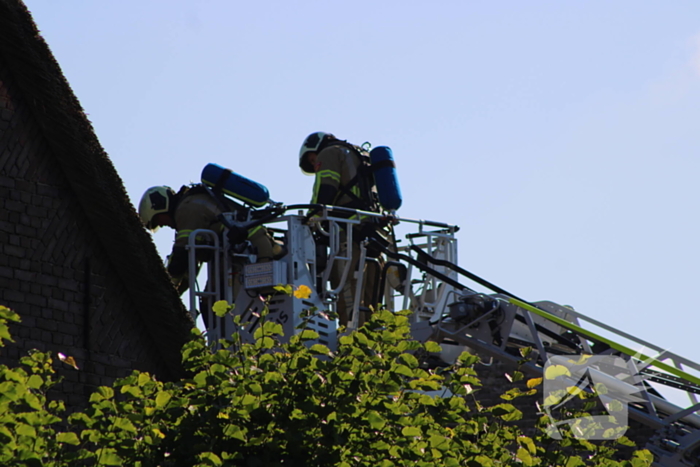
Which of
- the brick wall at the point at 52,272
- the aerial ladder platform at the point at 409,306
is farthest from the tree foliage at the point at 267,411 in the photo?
the aerial ladder platform at the point at 409,306

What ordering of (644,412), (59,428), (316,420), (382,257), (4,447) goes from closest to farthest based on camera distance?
(4,447), (316,420), (59,428), (644,412), (382,257)

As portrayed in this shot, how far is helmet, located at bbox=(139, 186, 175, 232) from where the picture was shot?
1556cm

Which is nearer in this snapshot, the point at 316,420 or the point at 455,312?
the point at 316,420

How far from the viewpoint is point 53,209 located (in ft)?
30.6

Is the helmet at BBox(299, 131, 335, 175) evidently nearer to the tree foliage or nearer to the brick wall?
the brick wall

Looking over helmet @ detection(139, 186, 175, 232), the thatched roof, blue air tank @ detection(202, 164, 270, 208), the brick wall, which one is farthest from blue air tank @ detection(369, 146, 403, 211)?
the brick wall

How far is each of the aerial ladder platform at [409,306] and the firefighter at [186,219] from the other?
0.58 feet

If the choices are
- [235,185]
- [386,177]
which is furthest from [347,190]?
[235,185]

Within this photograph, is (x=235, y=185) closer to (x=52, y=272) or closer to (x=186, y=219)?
(x=186, y=219)

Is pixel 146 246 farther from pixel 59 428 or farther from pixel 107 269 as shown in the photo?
pixel 59 428

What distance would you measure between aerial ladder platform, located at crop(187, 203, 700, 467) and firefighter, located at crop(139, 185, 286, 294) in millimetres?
177

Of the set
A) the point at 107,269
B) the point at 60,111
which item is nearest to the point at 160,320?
the point at 107,269

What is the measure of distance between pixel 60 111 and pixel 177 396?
3.79 meters

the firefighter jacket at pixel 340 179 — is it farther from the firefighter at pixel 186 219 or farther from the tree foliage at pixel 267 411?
the tree foliage at pixel 267 411
